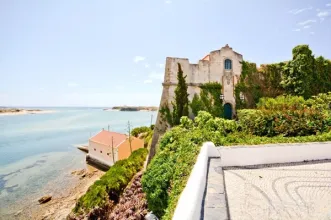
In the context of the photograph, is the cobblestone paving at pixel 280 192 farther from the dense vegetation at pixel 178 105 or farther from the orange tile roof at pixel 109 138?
the orange tile roof at pixel 109 138

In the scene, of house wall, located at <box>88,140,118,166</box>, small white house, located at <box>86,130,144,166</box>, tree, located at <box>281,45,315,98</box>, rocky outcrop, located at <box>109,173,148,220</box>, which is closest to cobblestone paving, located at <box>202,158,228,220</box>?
rocky outcrop, located at <box>109,173,148,220</box>

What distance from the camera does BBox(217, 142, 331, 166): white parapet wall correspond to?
7.73 m

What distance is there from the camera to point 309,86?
20.8 meters

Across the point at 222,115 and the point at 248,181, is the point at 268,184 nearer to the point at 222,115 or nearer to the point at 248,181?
the point at 248,181

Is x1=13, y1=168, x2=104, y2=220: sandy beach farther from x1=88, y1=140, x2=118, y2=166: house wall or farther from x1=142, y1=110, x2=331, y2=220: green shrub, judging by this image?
x1=142, y1=110, x2=331, y2=220: green shrub

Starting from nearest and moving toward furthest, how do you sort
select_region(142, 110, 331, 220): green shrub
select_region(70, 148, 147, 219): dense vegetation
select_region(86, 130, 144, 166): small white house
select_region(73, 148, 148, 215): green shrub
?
1. select_region(142, 110, 331, 220): green shrub
2. select_region(70, 148, 147, 219): dense vegetation
3. select_region(73, 148, 148, 215): green shrub
4. select_region(86, 130, 144, 166): small white house

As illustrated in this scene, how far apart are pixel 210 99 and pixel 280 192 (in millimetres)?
14539

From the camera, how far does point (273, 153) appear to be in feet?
26.1

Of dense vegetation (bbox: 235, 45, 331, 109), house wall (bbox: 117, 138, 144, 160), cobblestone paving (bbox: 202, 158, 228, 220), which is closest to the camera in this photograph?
cobblestone paving (bbox: 202, 158, 228, 220)

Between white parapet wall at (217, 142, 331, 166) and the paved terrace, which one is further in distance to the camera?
white parapet wall at (217, 142, 331, 166)

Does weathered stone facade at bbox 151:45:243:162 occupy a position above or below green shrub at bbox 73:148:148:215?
above

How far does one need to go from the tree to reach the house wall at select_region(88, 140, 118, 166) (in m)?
23.2

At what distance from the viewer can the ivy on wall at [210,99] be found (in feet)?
63.2

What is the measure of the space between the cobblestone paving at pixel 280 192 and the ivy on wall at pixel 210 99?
1201 centimetres
